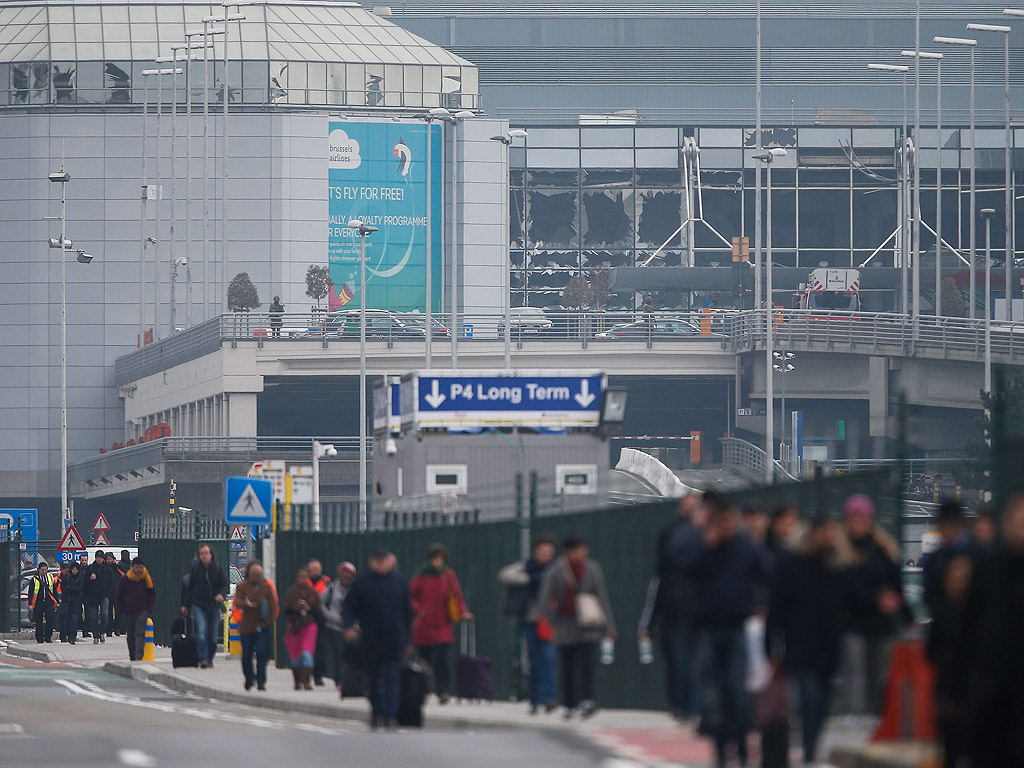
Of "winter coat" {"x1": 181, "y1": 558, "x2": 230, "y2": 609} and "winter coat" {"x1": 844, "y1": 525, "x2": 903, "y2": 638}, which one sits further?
"winter coat" {"x1": 181, "y1": 558, "x2": 230, "y2": 609}

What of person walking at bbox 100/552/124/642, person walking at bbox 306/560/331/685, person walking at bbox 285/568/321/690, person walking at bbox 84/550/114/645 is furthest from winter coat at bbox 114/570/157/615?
person walking at bbox 84/550/114/645

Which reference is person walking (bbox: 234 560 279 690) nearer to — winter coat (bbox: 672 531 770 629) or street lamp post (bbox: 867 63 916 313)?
winter coat (bbox: 672 531 770 629)

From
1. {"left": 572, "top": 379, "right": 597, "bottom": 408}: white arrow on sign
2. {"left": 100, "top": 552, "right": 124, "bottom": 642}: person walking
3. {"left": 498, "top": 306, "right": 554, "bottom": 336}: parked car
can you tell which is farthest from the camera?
{"left": 498, "top": 306, "right": 554, "bottom": 336}: parked car

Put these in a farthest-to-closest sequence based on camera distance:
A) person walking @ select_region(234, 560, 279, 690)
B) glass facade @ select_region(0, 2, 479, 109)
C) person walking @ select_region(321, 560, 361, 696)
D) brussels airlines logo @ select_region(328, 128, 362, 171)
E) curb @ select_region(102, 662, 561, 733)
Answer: glass facade @ select_region(0, 2, 479, 109), brussels airlines logo @ select_region(328, 128, 362, 171), person walking @ select_region(234, 560, 279, 690), person walking @ select_region(321, 560, 361, 696), curb @ select_region(102, 662, 561, 733)

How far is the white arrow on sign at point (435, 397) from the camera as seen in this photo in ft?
122

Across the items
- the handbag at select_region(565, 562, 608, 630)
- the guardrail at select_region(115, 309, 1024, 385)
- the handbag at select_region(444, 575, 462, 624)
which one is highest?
the guardrail at select_region(115, 309, 1024, 385)

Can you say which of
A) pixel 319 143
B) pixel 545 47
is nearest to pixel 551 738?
pixel 319 143

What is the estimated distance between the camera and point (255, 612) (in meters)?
24.6

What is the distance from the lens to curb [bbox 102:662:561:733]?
18281mm

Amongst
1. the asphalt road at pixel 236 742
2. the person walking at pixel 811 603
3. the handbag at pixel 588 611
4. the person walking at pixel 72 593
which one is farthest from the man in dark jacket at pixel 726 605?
the person walking at pixel 72 593

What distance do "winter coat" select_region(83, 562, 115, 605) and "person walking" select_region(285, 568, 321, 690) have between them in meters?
14.4

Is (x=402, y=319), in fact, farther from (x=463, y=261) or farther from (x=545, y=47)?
(x=545, y=47)

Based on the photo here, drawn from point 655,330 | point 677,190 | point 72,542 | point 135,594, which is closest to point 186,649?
point 135,594

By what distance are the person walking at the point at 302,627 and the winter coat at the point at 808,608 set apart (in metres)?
13.7
